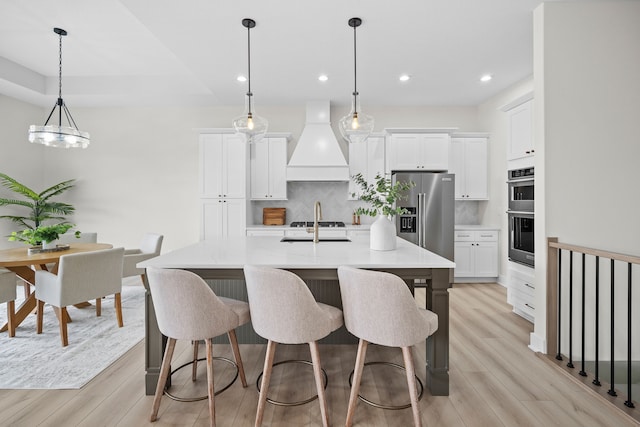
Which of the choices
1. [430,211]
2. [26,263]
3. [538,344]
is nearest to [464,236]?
[430,211]

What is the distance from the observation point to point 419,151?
16.8ft

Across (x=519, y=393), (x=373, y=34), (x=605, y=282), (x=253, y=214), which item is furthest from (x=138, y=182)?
(x=605, y=282)

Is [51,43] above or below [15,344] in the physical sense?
above

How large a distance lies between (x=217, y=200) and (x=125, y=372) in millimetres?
2908

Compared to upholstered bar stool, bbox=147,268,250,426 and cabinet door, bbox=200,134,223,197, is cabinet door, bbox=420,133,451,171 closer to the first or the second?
cabinet door, bbox=200,134,223,197

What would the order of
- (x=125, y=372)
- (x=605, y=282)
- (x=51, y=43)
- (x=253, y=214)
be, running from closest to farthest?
(x=125, y=372) < (x=605, y=282) < (x=51, y=43) < (x=253, y=214)

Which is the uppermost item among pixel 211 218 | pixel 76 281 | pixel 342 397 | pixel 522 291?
pixel 211 218

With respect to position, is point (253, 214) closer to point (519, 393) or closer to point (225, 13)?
point (225, 13)

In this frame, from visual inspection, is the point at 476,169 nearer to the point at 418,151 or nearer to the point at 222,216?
the point at 418,151

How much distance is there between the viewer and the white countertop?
200 cm

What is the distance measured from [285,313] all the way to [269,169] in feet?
12.3

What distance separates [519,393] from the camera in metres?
2.15

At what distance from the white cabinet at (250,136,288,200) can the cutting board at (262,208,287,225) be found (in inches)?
8.4

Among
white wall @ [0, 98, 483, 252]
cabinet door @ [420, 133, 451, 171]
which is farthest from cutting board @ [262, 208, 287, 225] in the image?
cabinet door @ [420, 133, 451, 171]
